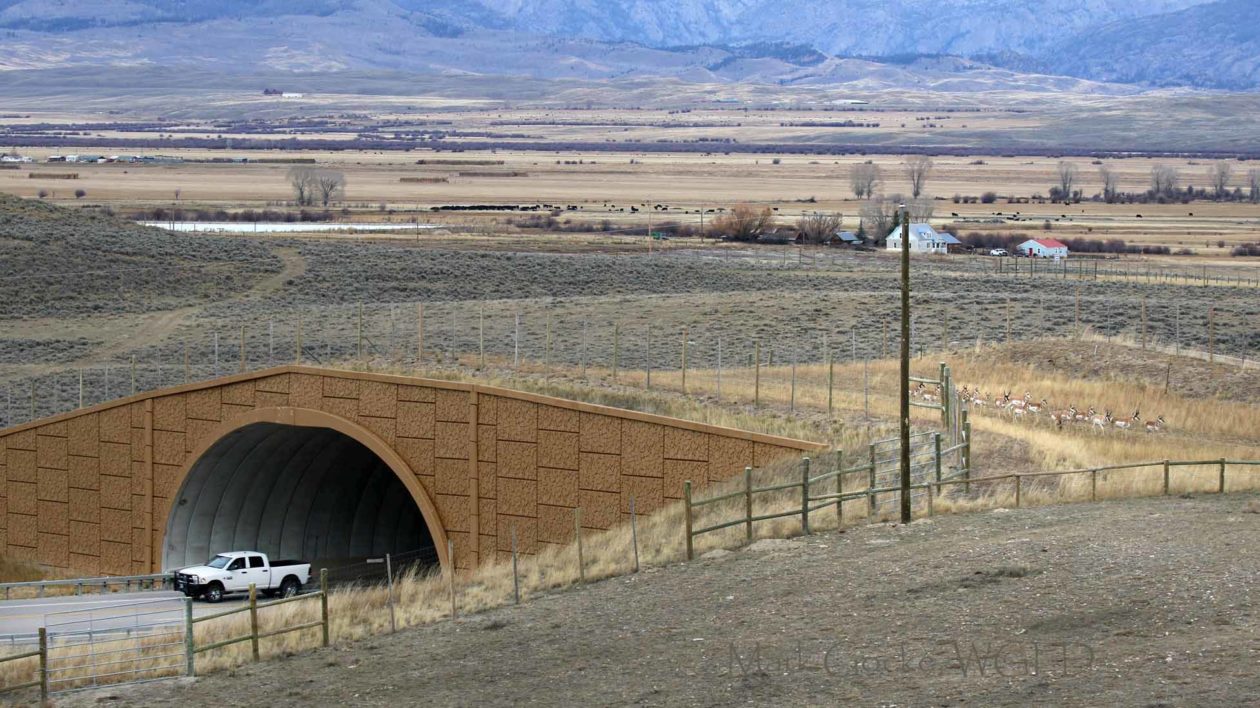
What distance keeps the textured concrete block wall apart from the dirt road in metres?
8.12

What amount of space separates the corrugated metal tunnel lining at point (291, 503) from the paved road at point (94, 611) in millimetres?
3268

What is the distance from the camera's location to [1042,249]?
289 ft

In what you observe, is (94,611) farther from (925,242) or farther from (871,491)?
(925,242)

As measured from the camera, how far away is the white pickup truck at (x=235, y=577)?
35000mm

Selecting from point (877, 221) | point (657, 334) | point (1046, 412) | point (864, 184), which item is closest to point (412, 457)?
point (1046, 412)

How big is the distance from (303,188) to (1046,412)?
114486mm

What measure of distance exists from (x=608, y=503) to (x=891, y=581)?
40.5 feet

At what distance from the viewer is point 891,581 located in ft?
69.9

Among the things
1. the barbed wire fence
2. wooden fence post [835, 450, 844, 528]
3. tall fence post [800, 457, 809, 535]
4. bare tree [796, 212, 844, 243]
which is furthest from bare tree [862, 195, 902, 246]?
tall fence post [800, 457, 809, 535]

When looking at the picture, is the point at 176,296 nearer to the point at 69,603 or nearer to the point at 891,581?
the point at 69,603

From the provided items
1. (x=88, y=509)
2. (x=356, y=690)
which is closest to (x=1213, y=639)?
(x=356, y=690)

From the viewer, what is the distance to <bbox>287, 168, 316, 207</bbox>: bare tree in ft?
448

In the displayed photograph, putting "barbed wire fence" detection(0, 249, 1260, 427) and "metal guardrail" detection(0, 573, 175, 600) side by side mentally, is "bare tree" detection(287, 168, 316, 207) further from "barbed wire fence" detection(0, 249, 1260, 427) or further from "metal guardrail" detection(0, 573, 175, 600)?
"metal guardrail" detection(0, 573, 175, 600)

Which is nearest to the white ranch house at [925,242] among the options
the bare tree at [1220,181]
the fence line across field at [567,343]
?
the fence line across field at [567,343]
